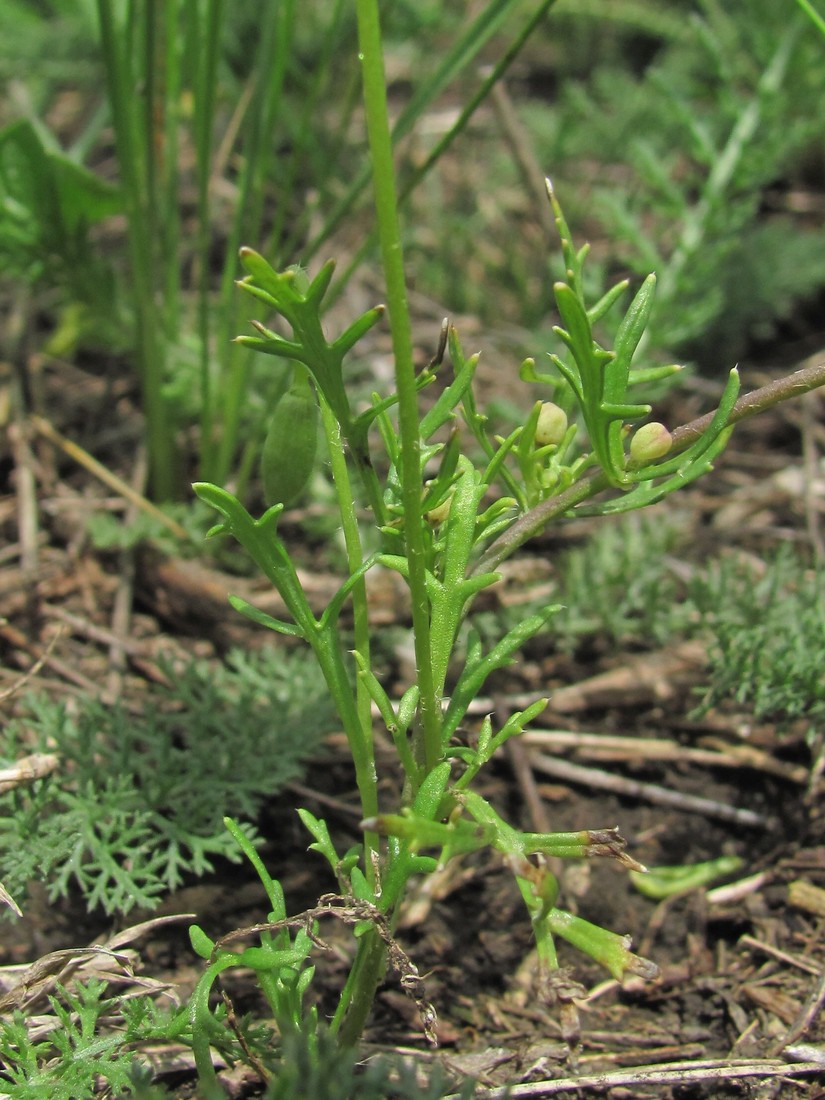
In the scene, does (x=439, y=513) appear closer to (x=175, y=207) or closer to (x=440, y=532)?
(x=440, y=532)

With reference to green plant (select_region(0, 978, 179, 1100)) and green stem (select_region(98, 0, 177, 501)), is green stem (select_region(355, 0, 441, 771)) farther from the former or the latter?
green stem (select_region(98, 0, 177, 501))

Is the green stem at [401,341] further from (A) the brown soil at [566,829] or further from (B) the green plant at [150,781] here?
(B) the green plant at [150,781]

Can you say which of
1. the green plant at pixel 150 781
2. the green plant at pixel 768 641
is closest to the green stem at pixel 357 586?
the green plant at pixel 150 781

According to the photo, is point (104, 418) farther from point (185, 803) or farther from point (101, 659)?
point (185, 803)

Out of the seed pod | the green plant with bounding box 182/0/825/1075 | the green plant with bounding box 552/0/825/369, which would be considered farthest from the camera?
the green plant with bounding box 552/0/825/369

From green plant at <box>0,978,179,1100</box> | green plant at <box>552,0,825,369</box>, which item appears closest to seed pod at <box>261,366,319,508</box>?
green plant at <box>0,978,179,1100</box>
